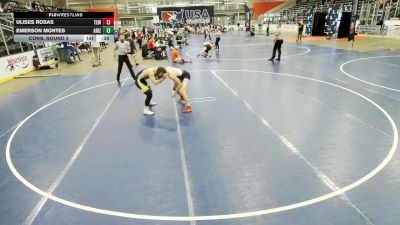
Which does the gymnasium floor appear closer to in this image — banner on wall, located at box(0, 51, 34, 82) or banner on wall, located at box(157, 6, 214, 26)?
banner on wall, located at box(0, 51, 34, 82)

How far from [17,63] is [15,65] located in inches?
8.5

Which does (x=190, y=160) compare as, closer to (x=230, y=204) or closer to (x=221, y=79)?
(x=230, y=204)

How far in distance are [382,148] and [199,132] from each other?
142 inches

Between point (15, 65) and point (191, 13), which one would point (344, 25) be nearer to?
point (191, 13)

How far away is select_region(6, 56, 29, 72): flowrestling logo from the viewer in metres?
13.2

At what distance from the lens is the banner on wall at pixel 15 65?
12.8m

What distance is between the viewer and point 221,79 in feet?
36.2

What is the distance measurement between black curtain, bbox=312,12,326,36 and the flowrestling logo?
88.3ft

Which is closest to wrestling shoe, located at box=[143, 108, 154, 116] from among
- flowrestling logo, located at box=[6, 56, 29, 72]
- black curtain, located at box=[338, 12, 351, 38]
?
flowrestling logo, located at box=[6, 56, 29, 72]

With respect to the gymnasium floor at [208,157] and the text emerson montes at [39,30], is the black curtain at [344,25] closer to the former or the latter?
the gymnasium floor at [208,157]

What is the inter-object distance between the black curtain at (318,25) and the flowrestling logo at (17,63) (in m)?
26.9

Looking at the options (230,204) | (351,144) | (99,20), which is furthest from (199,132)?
(99,20)
